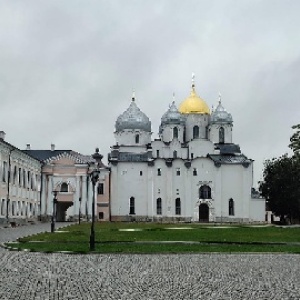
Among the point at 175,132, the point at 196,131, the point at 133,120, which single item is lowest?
the point at 175,132

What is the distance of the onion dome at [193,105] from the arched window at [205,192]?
13.4 metres

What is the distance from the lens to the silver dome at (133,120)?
280ft

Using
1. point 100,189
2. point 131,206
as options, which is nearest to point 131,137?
point 100,189

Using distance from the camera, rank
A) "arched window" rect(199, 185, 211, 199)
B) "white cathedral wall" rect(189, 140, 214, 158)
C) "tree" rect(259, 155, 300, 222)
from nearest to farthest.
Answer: "arched window" rect(199, 185, 211, 199), "tree" rect(259, 155, 300, 222), "white cathedral wall" rect(189, 140, 214, 158)

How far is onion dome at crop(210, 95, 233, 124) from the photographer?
87125 mm

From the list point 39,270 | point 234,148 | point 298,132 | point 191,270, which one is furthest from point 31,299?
point 234,148

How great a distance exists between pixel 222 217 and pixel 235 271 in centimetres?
6435

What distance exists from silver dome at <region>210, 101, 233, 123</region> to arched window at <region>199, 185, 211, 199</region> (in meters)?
11.5

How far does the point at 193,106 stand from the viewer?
89312mm

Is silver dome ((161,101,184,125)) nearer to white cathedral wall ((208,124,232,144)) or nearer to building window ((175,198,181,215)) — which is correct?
white cathedral wall ((208,124,232,144))

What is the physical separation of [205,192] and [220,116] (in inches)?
518

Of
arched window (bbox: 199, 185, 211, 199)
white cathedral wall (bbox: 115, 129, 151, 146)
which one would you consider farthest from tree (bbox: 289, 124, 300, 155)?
white cathedral wall (bbox: 115, 129, 151, 146)

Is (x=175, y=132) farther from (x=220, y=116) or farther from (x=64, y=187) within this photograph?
(x=64, y=187)

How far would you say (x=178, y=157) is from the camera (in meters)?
82.7
